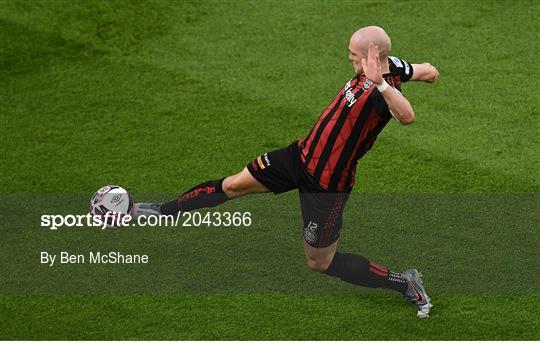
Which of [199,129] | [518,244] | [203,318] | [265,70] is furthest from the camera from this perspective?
[265,70]

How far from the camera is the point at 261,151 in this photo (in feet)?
39.3

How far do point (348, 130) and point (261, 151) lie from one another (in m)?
3.18

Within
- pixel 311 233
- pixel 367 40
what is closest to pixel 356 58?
pixel 367 40

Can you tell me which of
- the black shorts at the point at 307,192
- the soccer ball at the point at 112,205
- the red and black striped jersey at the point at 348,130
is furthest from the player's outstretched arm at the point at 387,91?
the soccer ball at the point at 112,205

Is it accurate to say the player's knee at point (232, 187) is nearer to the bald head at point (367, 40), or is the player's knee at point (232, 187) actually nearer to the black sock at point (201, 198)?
the black sock at point (201, 198)

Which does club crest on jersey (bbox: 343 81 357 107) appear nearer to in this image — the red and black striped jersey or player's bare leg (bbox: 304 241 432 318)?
the red and black striped jersey

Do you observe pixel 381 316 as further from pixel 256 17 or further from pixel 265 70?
pixel 256 17

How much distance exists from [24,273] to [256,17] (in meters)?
5.58

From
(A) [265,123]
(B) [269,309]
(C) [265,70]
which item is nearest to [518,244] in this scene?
(B) [269,309]

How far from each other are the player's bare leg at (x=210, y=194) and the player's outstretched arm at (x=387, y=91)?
1.45 m

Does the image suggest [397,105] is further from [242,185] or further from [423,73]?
[242,185]

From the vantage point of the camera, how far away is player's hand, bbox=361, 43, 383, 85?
8.33 meters

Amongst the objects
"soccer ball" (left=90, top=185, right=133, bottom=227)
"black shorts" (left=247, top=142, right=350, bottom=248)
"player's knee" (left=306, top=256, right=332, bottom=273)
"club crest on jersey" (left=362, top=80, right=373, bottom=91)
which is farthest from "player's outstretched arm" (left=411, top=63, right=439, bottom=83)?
"soccer ball" (left=90, top=185, right=133, bottom=227)

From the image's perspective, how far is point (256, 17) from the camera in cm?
1456
